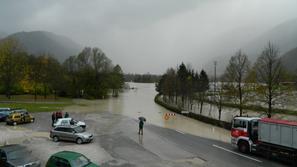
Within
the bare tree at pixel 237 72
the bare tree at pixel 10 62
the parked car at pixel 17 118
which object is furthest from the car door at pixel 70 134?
the bare tree at pixel 10 62

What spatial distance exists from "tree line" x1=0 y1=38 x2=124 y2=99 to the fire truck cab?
70495 millimetres

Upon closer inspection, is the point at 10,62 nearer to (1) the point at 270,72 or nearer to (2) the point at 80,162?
(1) the point at 270,72

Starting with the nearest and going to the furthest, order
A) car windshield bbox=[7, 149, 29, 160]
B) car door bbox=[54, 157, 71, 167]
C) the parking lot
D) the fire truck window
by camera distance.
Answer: car door bbox=[54, 157, 71, 167] → car windshield bbox=[7, 149, 29, 160] → the parking lot → the fire truck window

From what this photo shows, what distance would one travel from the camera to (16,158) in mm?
16984

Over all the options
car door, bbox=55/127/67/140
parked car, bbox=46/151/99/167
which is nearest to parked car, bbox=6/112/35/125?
car door, bbox=55/127/67/140

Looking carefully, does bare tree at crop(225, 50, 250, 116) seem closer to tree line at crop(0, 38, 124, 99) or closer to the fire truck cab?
the fire truck cab

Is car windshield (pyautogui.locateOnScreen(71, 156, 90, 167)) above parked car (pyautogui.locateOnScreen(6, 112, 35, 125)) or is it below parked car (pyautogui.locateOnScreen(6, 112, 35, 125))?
above

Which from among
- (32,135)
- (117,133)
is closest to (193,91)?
(117,133)

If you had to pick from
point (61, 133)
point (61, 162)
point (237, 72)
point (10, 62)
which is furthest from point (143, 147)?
point (10, 62)

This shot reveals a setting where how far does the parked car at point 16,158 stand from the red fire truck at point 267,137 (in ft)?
57.1

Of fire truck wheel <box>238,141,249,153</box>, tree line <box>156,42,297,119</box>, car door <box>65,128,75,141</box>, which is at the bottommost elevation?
fire truck wheel <box>238,141,249,153</box>

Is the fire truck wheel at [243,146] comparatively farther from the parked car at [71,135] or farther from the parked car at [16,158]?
the parked car at [16,158]

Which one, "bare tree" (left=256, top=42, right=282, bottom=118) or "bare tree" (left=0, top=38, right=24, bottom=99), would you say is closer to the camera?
"bare tree" (left=256, top=42, right=282, bottom=118)

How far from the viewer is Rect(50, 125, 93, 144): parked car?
28.1 m
